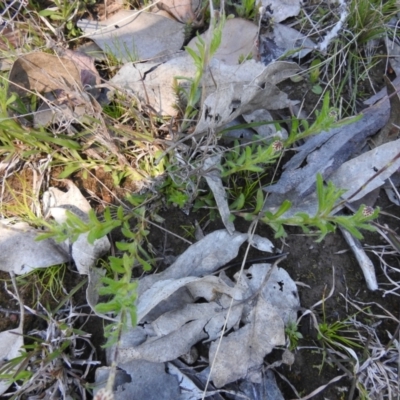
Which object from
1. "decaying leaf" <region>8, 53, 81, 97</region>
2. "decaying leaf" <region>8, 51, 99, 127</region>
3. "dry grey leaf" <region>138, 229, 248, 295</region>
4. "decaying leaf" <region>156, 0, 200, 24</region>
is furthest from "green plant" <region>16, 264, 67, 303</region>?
"decaying leaf" <region>156, 0, 200, 24</region>

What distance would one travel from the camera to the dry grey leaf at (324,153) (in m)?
1.64

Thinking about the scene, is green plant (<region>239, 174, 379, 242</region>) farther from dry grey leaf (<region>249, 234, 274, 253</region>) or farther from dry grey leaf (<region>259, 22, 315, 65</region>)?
dry grey leaf (<region>259, 22, 315, 65</region>)

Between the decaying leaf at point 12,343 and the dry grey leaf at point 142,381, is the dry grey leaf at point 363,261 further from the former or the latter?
the decaying leaf at point 12,343

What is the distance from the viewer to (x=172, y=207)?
1.66m

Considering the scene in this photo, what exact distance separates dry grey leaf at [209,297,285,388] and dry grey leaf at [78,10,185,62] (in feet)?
3.50

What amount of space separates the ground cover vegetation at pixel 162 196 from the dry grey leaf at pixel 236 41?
55mm

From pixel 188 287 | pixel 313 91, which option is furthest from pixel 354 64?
pixel 188 287

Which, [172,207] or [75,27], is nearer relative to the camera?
[172,207]

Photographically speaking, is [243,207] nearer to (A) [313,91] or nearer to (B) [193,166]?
(B) [193,166]

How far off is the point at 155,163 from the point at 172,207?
0.57ft

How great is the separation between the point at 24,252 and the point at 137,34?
0.95m

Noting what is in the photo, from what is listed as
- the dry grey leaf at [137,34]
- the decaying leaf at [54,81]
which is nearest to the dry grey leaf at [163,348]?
the decaying leaf at [54,81]

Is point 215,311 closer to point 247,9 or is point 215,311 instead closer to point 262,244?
point 262,244

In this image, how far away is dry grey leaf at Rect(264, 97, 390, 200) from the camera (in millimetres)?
1644
